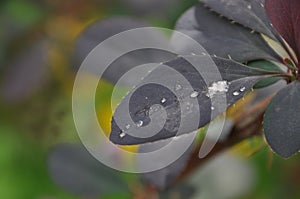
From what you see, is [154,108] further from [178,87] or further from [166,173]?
[166,173]

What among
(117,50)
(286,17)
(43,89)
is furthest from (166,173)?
(43,89)

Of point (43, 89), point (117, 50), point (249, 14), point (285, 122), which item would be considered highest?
point (43, 89)

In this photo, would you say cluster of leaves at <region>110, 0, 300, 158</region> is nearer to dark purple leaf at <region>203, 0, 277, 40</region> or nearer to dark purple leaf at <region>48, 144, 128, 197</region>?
dark purple leaf at <region>203, 0, 277, 40</region>

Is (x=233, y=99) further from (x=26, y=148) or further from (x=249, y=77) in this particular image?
(x=26, y=148)

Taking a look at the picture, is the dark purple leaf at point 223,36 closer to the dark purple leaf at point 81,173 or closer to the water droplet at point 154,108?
the water droplet at point 154,108

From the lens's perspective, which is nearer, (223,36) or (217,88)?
(217,88)

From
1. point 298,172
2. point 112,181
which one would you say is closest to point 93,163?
point 112,181

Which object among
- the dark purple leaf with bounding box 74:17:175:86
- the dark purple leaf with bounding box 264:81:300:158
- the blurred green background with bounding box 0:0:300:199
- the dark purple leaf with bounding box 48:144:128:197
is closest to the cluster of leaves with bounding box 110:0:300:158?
the dark purple leaf with bounding box 264:81:300:158

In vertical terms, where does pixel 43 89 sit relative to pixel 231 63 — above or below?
above
